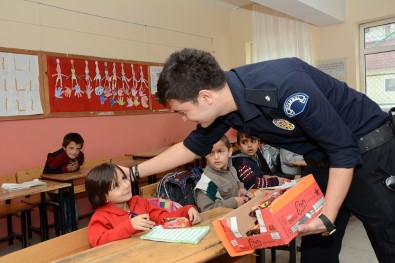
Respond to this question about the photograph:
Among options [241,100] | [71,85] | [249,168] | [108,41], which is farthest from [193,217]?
[108,41]

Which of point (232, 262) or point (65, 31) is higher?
point (65, 31)

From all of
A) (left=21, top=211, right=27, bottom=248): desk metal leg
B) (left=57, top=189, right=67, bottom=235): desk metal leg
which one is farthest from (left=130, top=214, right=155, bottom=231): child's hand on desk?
(left=21, top=211, right=27, bottom=248): desk metal leg

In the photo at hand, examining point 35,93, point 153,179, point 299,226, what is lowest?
point 153,179

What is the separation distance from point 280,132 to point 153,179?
9.72 ft

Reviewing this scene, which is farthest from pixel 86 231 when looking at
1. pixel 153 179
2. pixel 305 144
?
pixel 153 179

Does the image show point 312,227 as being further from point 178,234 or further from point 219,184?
point 219,184

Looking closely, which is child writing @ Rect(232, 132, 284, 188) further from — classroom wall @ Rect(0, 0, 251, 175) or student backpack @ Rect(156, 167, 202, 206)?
classroom wall @ Rect(0, 0, 251, 175)

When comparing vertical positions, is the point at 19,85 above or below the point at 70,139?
above

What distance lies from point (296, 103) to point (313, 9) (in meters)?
3.94

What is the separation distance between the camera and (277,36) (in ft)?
18.9

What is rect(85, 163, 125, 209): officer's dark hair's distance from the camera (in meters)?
1.65

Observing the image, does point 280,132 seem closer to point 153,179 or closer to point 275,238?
point 275,238

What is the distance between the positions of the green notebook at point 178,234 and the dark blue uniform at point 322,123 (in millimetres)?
412

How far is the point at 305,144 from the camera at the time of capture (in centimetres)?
130
